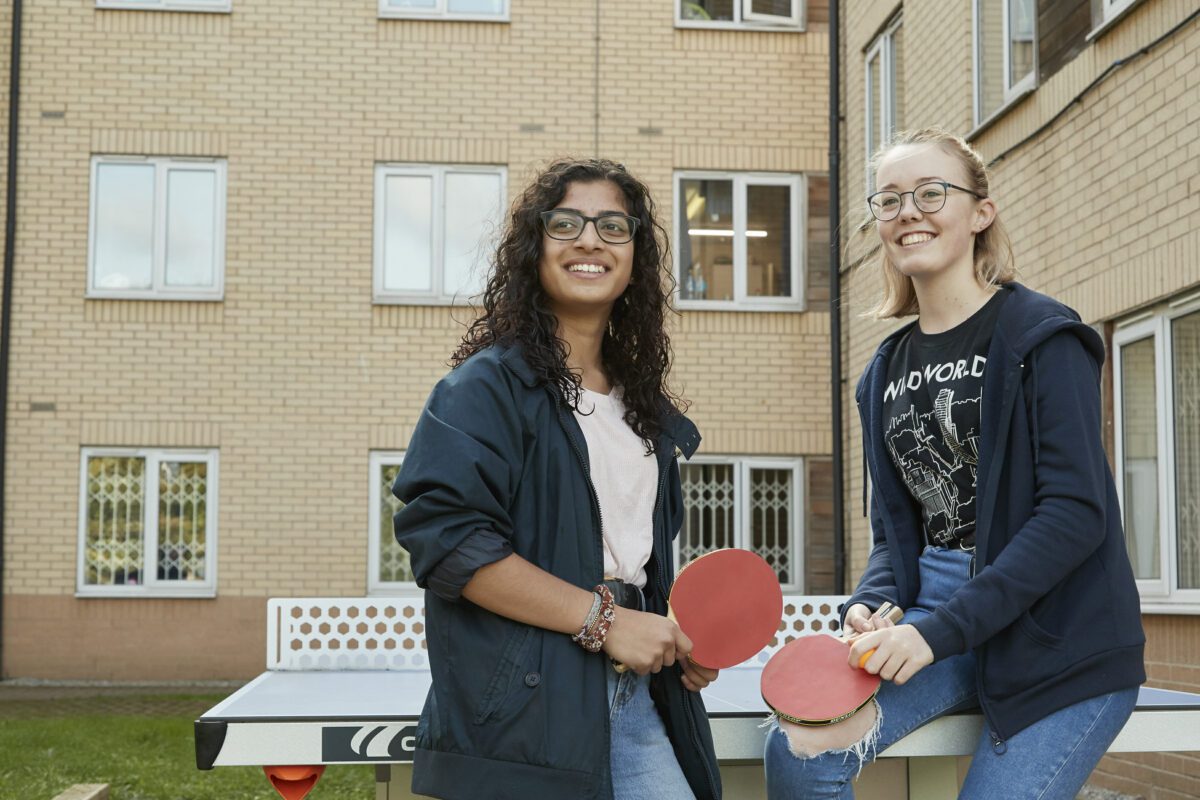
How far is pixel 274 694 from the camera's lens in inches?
163

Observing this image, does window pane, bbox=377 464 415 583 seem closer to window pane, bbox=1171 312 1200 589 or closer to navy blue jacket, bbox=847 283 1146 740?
window pane, bbox=1171 312 1200 589

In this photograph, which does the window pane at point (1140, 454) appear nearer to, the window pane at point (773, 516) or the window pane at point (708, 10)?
the window pane at point (773, 516)

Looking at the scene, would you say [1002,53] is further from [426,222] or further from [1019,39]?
[426,222]

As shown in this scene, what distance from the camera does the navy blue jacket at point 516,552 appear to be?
2.62 m

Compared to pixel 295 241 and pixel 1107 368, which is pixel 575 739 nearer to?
pixel 1107 368

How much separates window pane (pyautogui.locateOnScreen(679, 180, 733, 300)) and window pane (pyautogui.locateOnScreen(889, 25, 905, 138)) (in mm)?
2561

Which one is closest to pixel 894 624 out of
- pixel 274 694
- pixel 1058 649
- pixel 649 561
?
pixel 1058 649

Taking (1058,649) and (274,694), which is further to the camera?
(274,694)

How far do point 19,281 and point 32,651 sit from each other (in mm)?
3863

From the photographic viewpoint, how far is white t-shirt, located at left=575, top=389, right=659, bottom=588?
290cm

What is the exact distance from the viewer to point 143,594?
14672 mm

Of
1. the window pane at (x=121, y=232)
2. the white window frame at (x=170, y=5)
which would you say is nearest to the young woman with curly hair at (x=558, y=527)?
the window pane at (x=121, y=232)

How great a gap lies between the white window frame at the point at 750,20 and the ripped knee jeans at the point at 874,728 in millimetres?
13275

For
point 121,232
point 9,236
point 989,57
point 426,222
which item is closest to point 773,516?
point 426,222
